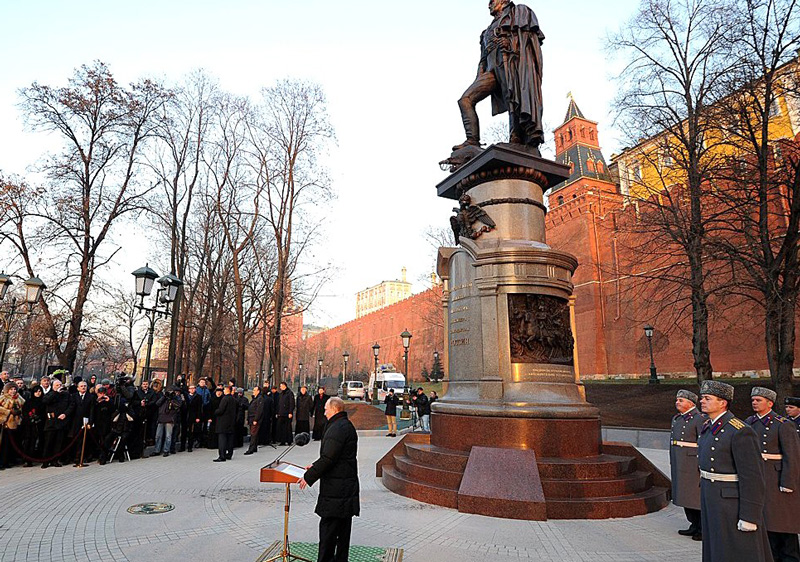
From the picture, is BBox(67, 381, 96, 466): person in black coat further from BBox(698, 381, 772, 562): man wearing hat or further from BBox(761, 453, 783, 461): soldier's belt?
BBox(761, 453, 783, 461): soldier's belt

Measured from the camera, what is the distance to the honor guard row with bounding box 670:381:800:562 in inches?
134

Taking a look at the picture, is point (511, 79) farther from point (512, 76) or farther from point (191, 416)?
point (191, 416)

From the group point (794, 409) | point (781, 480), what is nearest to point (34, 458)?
→ point (781, 480)

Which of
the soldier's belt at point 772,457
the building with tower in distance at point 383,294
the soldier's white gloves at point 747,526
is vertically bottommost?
the soldier's white gloves at point 747,526

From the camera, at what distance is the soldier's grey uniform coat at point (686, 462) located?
579 centimetres

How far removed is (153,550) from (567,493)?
15.9 ft

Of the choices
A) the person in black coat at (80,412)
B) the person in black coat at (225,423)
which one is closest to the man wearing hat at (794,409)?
the person in black coat at (225,423)

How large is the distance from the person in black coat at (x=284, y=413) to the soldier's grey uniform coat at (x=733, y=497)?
Answer: 13036mm

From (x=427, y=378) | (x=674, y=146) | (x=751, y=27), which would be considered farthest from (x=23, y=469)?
(x=427, y=378)

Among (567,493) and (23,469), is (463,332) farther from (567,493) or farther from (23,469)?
(23,469)

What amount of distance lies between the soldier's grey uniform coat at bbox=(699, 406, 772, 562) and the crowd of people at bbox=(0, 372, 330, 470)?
A: 10.3 m

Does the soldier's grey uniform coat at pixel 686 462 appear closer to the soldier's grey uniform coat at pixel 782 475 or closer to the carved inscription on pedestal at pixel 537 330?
the soldier's grey uniform coat at pixel 782 475

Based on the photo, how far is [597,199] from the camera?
45.1m

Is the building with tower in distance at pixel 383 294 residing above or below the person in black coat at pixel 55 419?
above
